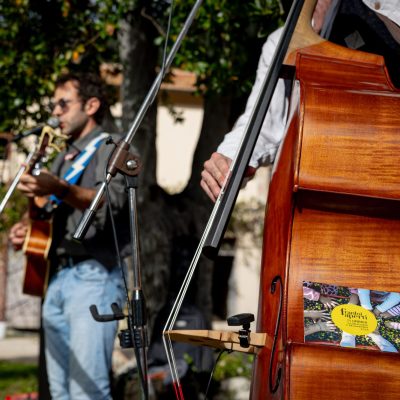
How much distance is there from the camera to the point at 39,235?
3.75 m

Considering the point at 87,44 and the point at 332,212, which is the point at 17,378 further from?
the point at 332,212

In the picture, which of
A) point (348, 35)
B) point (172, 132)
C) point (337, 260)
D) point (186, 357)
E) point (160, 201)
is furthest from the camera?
point (172, 132)

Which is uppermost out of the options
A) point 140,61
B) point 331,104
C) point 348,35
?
point 140,61

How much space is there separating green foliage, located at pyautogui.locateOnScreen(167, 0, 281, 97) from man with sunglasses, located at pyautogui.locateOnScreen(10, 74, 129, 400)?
1108mm

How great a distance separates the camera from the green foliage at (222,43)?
185 inches

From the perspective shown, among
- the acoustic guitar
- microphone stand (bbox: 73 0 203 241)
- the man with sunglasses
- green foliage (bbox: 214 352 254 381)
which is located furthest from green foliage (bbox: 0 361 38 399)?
microphone stand (bbox: 73 0 203 241)

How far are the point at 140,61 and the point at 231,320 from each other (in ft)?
13.0

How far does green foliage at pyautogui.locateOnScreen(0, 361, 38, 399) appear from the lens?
7160 mm

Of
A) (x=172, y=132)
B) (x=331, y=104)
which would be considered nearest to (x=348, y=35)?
(x=331, y=104)

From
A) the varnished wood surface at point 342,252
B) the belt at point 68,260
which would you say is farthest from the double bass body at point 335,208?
the belt at point 68,260

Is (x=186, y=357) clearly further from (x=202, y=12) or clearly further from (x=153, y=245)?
(x=202, y=12)

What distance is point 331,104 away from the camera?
6.67ft

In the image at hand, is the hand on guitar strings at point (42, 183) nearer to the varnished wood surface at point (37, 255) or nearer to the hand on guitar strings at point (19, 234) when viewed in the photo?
the varnished wood surface at point (37, 255)

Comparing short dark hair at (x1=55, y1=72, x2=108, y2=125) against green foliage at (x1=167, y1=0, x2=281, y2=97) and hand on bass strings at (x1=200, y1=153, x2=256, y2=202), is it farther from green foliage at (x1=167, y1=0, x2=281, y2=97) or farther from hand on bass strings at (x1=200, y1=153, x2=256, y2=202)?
hand on bass strings at (x1=200, y1=153, x2=256, y2=202)
